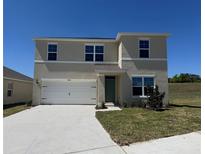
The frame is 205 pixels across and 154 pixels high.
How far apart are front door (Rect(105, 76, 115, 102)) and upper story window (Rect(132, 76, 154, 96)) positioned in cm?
221

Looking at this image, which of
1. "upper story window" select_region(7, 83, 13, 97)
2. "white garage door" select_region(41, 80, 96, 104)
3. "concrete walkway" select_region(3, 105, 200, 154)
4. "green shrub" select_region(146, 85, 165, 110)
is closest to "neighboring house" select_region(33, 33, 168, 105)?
"white garage door" select_region(41, 80, 96, 104)

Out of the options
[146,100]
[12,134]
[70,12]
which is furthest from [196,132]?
[70,12]

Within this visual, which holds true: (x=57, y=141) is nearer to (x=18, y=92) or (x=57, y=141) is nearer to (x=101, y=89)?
(x=101, y=89)

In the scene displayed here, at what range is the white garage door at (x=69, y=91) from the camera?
59.3 feet

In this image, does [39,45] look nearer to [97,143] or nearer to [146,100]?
[146,100]

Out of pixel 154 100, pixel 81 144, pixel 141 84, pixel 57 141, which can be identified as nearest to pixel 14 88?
pixel 141 84

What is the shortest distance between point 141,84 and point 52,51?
9.03 metres

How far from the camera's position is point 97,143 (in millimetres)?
6125

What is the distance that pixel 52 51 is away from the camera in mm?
18312

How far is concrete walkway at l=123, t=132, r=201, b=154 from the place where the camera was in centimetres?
526

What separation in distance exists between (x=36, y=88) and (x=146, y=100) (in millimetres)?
10190

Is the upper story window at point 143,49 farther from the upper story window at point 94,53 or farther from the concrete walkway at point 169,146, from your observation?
the concrete walkway at point 169,146

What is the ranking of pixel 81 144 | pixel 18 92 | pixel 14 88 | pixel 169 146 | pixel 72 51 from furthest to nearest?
pixel 18 92 < pixel 14 88 < pixel 72 51 < pixel 81 144 < pixel 169 146

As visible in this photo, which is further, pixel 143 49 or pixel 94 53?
pixel 94 53
